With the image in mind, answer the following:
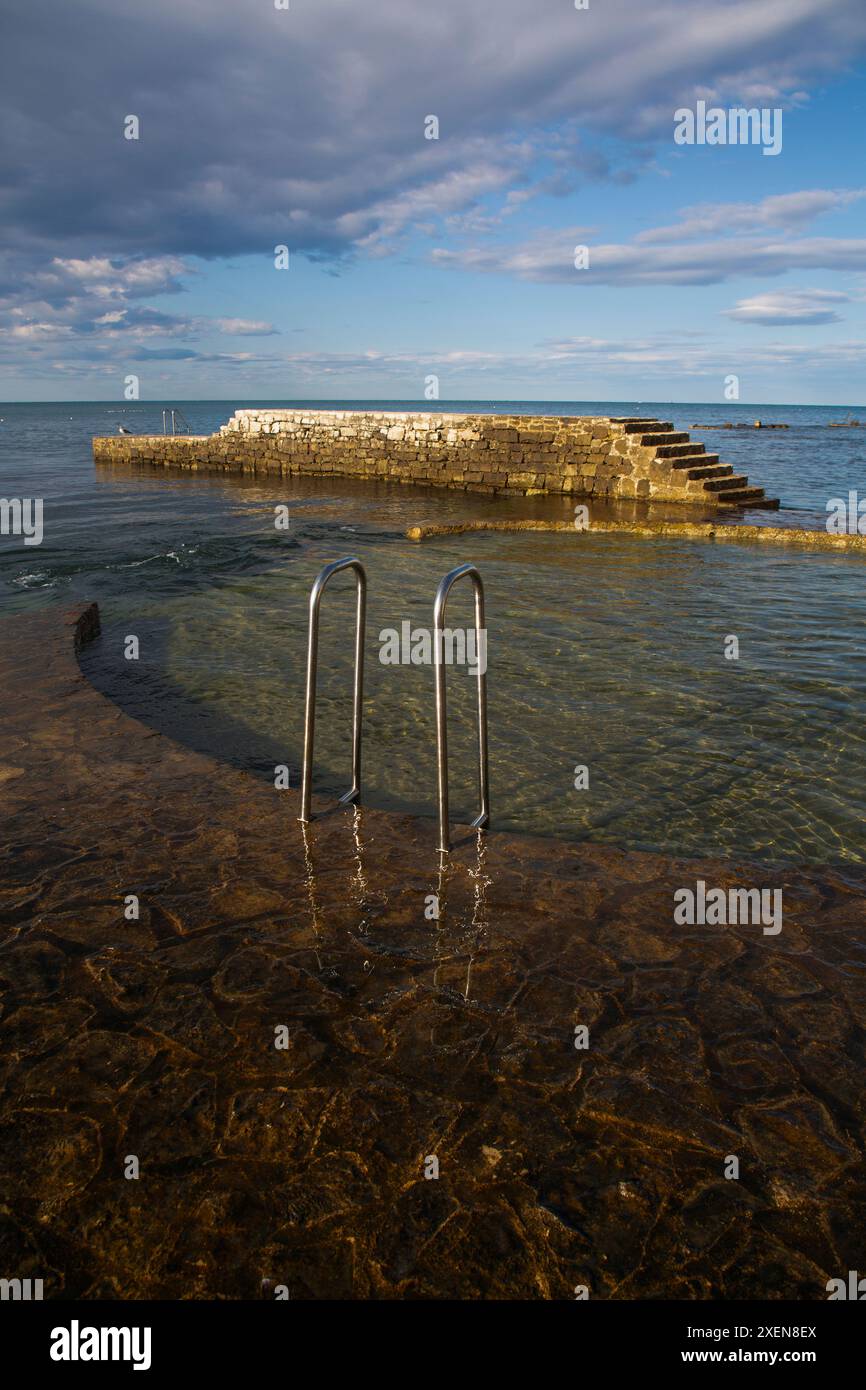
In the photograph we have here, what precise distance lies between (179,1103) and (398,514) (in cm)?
1706

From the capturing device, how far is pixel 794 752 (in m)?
5.95

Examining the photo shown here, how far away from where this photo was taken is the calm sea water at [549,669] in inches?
209

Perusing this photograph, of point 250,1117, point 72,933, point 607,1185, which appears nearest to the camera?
point 607,1185

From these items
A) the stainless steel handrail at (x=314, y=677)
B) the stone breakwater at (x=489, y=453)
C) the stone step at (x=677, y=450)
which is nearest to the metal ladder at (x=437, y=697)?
the stainless steel handrail at (x=314, y=677)

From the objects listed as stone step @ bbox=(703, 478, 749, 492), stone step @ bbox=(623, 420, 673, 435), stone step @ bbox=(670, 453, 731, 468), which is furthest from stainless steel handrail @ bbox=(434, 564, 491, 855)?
stone step @ bbox=(623, 420, 673, 435)

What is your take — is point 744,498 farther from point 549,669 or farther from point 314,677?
point 314,677

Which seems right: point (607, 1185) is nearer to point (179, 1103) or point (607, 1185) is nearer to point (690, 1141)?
point (690, 1141)

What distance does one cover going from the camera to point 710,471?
19969 millimetres

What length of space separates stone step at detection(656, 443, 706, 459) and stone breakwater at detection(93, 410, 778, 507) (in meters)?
0.03

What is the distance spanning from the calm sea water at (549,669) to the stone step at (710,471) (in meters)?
3.01

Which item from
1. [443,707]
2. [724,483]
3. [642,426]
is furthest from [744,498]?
[443,707]

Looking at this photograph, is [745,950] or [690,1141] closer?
[690,1141]

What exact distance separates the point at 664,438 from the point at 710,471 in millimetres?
1586

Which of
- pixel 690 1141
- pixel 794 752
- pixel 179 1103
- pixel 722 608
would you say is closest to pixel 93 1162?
pixel 179 1103
